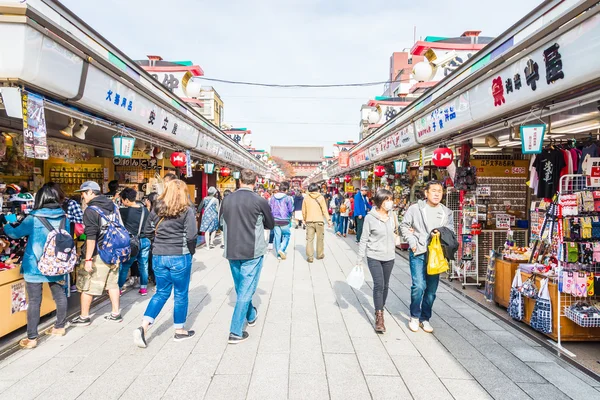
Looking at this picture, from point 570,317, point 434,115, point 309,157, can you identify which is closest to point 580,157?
point 570,317

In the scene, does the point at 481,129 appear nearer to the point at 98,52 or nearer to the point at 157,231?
the point at 157,231

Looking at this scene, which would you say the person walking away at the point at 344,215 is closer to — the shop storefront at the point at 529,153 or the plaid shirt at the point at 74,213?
the shop storefront at the point at 529,153

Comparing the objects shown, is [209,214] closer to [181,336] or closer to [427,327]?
[181,336]

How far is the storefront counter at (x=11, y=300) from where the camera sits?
383 centimetres

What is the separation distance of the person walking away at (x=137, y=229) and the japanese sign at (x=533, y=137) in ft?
17.2

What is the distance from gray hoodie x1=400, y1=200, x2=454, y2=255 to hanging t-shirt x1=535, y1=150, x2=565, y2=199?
123 centimetres

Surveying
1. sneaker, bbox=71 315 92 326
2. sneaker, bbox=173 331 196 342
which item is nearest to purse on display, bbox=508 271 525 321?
sneaker, bbox=173 331 196 342

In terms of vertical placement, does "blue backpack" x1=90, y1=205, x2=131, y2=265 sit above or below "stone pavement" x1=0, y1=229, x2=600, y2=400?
above

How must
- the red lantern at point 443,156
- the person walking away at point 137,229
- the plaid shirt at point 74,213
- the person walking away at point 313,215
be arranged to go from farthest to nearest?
1. the person walking away at point 313,215
2. the red lantern at point 443,156
3. the person walking away at point 137,229
4. the plaid shirt at point 74,213

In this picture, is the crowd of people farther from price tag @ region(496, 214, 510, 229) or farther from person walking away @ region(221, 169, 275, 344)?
price tag @ region(496, 214, 510, 229)

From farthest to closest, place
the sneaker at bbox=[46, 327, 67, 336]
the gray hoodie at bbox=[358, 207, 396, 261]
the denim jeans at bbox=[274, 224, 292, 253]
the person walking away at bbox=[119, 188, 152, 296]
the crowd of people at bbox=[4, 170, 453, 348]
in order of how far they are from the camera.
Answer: the denim jeans at bbox=[274, 224, 292, 253] → the person walking away at bbox=[119, 188, 152, 296] → the gray hoodie at bbox=[358, 207, 396, 261] → the sneaker at bbox=[46, 327, 67, 336] → the crowd of people at bbox=[4, 170, 453, 348]

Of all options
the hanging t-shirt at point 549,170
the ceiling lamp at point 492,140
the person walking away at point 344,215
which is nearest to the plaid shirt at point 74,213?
Result: the hanging t-shirt at point 549,170

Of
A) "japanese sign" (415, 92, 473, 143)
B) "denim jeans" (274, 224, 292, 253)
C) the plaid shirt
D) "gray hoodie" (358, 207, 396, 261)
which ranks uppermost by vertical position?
"japanese sign" (415, 92, 473, 143)

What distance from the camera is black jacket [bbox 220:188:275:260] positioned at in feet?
12.4
